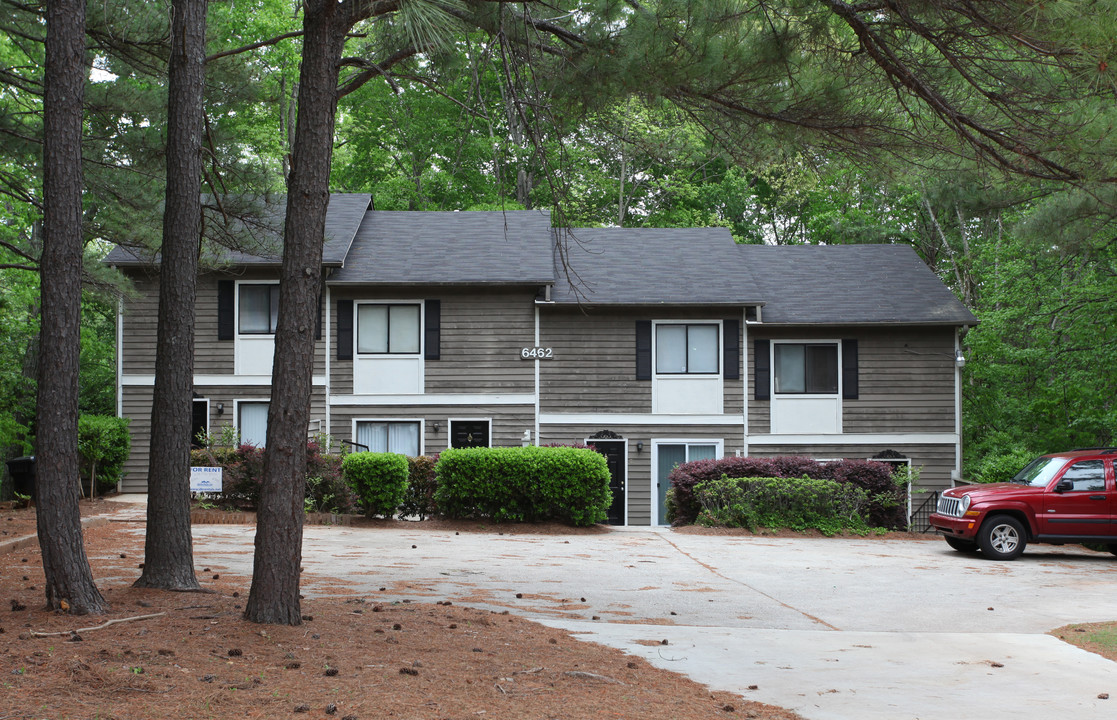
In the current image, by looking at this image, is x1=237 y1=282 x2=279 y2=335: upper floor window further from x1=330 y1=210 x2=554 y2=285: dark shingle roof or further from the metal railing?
the metal railing

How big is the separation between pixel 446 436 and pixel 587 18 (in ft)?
47.6

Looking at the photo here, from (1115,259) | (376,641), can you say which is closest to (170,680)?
(376,641)

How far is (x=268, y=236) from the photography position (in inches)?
607

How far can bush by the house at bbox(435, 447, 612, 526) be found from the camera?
55.4ft

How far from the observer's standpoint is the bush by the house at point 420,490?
17.5 meters

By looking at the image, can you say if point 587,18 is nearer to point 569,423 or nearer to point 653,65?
point 653,65

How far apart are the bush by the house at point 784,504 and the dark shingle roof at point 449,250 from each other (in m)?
6.33

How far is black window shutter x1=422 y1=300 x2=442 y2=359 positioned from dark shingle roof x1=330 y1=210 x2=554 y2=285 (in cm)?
76

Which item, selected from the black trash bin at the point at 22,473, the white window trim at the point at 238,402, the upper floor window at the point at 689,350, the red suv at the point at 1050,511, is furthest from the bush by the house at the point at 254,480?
the red suv at the point at 1050,511

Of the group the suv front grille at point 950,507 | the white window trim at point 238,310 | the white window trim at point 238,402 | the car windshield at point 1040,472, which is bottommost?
the suv front grille at point 950,507

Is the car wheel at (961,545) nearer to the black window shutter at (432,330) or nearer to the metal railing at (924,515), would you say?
the metal railing at (924,515)

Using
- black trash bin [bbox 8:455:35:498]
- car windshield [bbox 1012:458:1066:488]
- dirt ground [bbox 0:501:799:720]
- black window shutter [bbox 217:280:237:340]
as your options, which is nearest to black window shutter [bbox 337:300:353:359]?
black window shutter [bbox 217:280:237:340]

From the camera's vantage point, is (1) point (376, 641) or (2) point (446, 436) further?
(2) point (446, 436)

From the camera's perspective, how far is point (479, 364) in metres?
22.1
